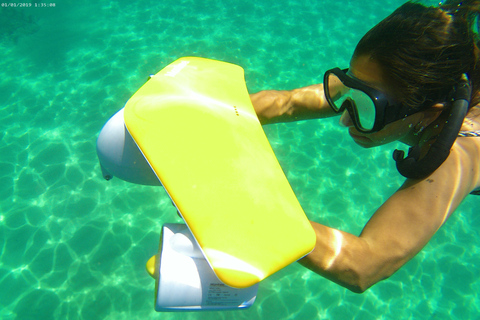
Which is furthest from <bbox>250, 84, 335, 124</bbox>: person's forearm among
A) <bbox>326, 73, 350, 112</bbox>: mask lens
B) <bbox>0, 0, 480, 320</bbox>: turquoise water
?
<bbox>0, 0, 480, 320</bbox>: turquoise water

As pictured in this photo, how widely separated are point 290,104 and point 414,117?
896 mm

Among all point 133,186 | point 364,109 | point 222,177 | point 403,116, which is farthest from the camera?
point 133,186

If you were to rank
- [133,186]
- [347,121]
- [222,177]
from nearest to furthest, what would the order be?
1. [222,177]
2. [347,121]
3. [133,186]

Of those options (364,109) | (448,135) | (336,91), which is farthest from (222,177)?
(336,91)

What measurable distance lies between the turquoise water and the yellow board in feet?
10.6

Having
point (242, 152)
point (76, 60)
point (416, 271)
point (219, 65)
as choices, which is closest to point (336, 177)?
point (416, 271)

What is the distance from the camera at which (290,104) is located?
2.23 meters

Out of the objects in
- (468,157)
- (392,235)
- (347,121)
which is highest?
(468,157)

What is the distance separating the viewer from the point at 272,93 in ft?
7.18

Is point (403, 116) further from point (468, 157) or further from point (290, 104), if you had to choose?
point (290, 104)

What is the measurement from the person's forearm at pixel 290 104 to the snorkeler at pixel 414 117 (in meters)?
0.60

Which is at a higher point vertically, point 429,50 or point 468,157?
point 429,50

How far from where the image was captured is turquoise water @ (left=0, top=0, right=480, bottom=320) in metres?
3.95

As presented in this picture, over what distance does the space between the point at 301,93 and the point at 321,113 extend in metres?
0.24
